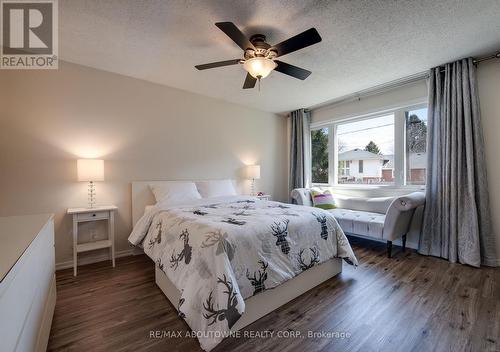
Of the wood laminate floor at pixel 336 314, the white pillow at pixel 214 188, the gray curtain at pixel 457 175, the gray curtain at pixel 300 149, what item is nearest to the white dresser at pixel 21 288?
the wood laminate floor at pixel 336 314

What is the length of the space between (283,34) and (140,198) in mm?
2701

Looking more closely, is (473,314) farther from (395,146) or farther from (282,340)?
(395,146)

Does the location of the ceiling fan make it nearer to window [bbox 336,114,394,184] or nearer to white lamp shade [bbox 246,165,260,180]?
white lamp shade [bbox 246,165,260,180]

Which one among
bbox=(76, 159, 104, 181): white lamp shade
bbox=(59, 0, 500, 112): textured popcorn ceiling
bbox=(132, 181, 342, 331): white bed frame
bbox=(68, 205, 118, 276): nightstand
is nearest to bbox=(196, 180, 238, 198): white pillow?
bbox=(68, 205, 118, 276): nightstand

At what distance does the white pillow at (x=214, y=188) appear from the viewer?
11.3 ft

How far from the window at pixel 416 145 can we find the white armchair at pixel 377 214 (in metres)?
0.45

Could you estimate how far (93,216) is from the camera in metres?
2.58

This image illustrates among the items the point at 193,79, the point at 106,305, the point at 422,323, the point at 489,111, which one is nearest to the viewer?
the point at 422,323

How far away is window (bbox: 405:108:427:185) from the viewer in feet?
10.8

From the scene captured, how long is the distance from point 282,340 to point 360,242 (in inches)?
102

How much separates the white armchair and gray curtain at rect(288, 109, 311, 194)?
1.85 feet

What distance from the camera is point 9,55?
239 cm

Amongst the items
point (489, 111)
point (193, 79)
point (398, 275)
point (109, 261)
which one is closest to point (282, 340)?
point (398, 275)

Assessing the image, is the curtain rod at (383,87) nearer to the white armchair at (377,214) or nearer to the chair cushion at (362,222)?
the white armchair at (377,214)
